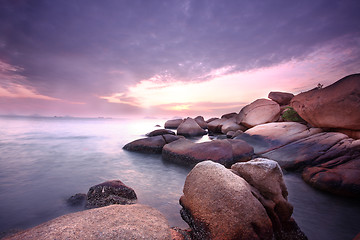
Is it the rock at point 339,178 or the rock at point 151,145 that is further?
the rock at point 151,145

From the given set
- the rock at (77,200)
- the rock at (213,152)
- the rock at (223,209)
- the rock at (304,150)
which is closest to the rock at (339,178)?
the rock at (304,150)

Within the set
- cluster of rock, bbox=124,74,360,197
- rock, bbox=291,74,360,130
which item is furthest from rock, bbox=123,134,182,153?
rock, bbox=291,74,360,130

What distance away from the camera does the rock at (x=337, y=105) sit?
6715 mm

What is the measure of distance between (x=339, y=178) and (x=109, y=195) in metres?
7.03

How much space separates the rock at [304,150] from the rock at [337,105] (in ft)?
1.99

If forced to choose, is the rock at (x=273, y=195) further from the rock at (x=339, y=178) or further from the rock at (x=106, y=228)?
the rock at (x=339, y=178)

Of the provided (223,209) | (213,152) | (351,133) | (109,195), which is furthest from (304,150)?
(109,195)

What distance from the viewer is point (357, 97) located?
657cm

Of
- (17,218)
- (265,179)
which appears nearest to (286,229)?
(265,179)

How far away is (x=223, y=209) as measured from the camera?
2715 millimetres

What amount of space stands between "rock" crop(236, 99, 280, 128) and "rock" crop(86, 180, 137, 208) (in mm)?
14328

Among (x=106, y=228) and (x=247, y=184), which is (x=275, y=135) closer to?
(x=247, y=184)

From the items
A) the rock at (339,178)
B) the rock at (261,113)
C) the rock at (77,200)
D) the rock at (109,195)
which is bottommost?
the rock at (339,178)

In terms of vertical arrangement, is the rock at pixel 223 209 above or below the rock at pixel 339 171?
above
